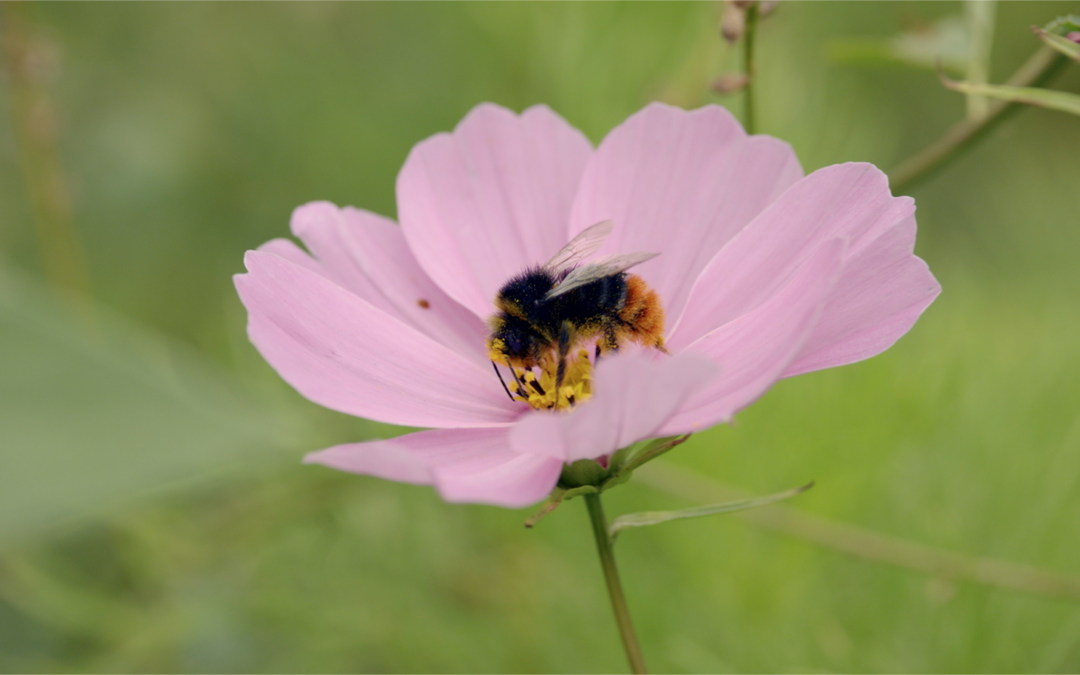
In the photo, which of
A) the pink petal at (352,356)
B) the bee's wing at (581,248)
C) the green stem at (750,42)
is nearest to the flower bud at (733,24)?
the green stem at (750,42)

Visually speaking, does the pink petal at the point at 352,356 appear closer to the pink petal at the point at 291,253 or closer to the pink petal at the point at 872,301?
the pink petal at the point at 291,253

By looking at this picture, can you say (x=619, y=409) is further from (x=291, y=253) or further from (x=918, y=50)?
(x=918, y=50)

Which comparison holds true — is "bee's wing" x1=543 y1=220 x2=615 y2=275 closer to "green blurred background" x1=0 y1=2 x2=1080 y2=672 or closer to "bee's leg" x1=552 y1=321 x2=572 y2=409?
"bee's leg" x1=552 y1=321 x2=572 y2=409

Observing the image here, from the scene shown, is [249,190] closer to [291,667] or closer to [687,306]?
[291,667]

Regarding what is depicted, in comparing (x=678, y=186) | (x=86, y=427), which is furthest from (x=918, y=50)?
(x=86, y=427)

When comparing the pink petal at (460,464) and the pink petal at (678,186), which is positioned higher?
the pink petal at (678,186)

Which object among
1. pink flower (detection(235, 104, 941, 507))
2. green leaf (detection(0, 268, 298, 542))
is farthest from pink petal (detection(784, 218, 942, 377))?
green leaf (detection(0, 268, 298, 542))

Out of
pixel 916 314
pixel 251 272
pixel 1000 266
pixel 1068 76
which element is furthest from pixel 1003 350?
pixel 251 272
